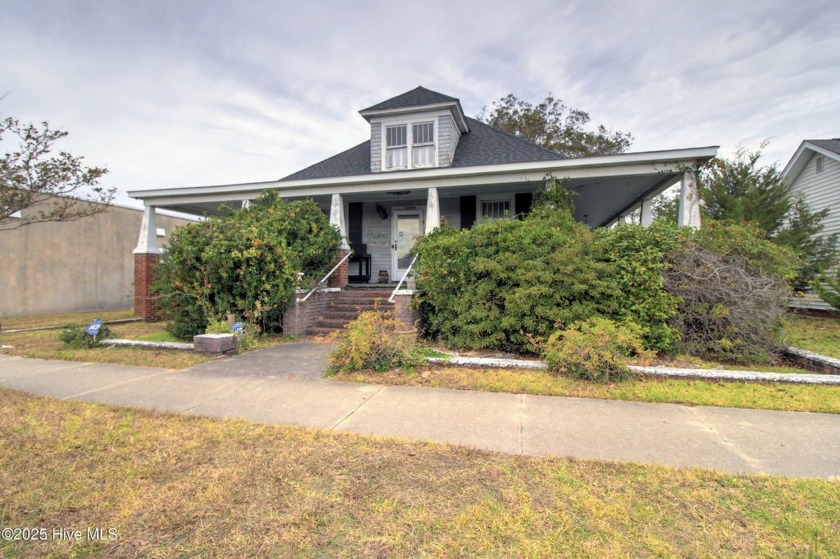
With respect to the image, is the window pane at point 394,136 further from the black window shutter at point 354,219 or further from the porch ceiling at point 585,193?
the black window shutter at point 354,219

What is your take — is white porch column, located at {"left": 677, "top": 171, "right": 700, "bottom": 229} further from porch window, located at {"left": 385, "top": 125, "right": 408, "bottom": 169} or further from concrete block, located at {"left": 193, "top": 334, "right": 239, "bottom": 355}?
concrete block, located at {"left": 193, "top": 334, "right": 239, "bottom": 355}

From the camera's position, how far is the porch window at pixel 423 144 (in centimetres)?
1220

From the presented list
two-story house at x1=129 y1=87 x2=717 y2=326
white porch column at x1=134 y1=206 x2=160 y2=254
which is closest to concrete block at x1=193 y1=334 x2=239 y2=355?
two-story house at x1=129 y1=87 x2=717 y2=326

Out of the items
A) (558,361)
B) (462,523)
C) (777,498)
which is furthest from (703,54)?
(462,523)

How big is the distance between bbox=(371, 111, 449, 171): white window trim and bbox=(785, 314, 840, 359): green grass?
920 centimetres

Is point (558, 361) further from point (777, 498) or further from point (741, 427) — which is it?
point (777, 498)

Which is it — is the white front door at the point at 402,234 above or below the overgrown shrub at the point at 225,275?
above

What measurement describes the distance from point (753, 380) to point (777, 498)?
3252 millimetres

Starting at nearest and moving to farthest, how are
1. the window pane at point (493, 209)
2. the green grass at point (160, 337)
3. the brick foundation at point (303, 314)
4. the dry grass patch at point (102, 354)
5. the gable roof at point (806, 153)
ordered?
the dry grass patch at point (102, 354), the green grass at point (160, 337), the brick foundation at point (303, 314), the window pane at point (493, 209), the gable roof at point (806, 153)

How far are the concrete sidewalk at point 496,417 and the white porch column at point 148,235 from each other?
7211 mm

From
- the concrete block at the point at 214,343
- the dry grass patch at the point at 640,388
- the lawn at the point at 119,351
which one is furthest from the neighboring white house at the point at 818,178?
the lawn at the point at 119,351

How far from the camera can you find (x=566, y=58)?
11570 mm

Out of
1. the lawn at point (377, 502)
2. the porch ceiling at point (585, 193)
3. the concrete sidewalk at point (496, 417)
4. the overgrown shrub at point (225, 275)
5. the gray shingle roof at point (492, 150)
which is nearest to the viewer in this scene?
the lawn at point (377, 502)

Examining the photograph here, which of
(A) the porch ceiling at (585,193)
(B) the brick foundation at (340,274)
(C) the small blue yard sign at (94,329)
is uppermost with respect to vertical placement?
(A) the porch ceiling at (585,193)
